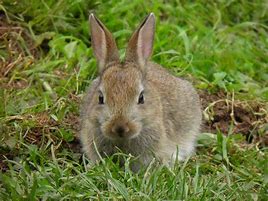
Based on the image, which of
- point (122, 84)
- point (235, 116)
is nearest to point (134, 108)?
point (122, 84)

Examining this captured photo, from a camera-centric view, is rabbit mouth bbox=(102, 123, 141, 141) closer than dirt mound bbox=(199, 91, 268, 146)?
Yes

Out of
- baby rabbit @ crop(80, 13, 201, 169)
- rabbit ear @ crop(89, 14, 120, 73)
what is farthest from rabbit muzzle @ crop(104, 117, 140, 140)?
rabbit ear @ crop(89, 14, 120, 73)

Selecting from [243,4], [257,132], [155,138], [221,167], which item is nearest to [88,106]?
[155,138]

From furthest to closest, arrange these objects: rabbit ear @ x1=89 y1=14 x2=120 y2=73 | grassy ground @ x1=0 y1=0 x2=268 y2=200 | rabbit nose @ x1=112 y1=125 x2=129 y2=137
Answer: rabbit ear @ x1=89 y1=14 x2=120 y2=73
rabbit nose @ x1=112 y1=125 x2=129 y2=137
grassy ground @ x1=0 y1=0 x2=268 y2=200

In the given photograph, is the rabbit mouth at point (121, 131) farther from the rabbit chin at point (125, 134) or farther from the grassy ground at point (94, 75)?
the grassy ground at point (94, 75)

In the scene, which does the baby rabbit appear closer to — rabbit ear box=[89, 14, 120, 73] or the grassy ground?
rabbit ear box=[89, 14, 120, 73]

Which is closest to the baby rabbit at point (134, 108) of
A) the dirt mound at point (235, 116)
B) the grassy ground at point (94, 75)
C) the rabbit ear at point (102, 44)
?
the rabbit ear at point (102, 44)

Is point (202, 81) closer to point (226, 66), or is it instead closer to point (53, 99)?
point (226, 66)

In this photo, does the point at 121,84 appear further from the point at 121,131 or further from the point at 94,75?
the point at 94,75
